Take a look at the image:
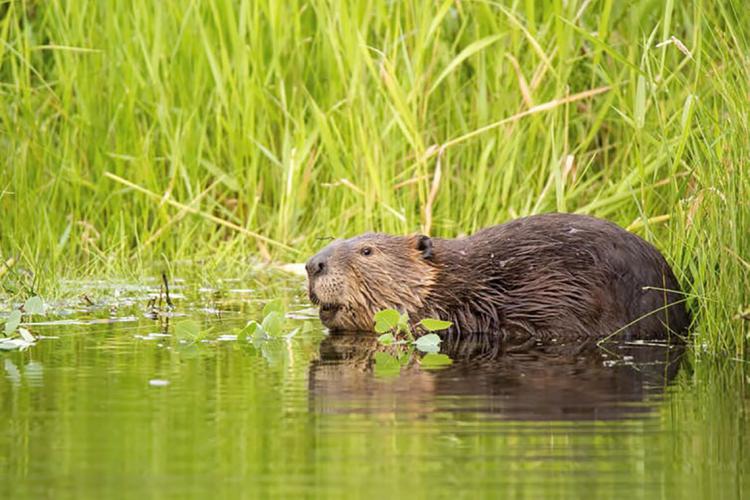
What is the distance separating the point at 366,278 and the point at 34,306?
1391mm

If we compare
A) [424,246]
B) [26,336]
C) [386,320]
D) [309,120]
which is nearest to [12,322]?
[26,336]

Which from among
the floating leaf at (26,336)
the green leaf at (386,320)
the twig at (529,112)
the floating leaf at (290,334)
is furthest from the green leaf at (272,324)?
the twig at (529,112)

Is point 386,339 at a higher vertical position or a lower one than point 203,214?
lower

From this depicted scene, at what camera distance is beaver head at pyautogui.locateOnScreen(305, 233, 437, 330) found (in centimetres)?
611

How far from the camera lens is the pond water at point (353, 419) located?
10.1 ft

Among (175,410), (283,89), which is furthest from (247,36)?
(175,410)

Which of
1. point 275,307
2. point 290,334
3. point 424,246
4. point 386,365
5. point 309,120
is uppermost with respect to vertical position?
point 309,120

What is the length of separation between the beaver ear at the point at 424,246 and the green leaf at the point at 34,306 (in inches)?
63.3

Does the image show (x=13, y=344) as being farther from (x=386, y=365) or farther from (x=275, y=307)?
(x=386, y=365)

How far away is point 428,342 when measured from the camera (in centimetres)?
554

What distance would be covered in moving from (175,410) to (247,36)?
176 inches

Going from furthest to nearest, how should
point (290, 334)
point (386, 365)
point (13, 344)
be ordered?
point (290, 334), point (13, 344), point (386, 365)

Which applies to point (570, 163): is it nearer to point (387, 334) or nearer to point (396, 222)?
point (396, 222)

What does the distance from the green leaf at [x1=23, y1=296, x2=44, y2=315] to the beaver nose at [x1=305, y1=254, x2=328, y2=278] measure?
110cm
